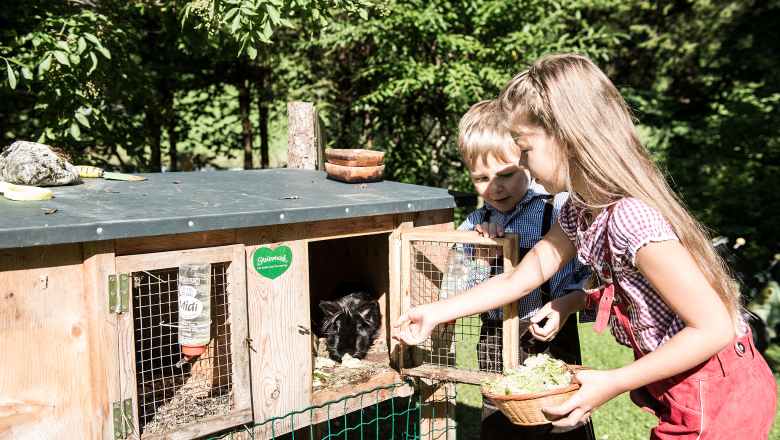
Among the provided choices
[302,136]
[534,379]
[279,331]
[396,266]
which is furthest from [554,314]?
[302,136]

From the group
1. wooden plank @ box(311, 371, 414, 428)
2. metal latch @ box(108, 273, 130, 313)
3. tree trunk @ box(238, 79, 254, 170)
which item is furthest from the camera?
tree trunk @ box(238, 79, 254, 170)

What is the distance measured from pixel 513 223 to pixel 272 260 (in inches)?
45.0

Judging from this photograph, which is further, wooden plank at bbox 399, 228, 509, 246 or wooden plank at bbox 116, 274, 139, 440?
wooden plank at bbox 399, 228, 509, 246

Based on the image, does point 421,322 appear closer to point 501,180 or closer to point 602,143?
point 501,180

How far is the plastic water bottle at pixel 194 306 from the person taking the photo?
2.14 meters

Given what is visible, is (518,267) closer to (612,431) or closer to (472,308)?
(472,308)

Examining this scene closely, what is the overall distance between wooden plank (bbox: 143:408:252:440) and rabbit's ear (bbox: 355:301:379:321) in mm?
1150

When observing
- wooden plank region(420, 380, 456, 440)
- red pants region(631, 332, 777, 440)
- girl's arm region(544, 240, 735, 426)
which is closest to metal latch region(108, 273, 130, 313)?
wooden plank region(420, 380, 456, 440)

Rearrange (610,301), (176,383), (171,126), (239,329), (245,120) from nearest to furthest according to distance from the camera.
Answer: (610,301) < (239,329) < (176,383) < (171,126) < (245,120)

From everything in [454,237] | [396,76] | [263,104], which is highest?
[396,76]

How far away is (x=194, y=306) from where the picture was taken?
Answer: 217 centimetres

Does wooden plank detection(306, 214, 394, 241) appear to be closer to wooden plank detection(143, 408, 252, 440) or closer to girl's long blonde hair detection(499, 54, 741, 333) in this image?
wooden plank detection(143, 408, 252, 440)

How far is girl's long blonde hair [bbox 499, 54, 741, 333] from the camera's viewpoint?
5.38ft

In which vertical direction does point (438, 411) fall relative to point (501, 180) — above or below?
below
